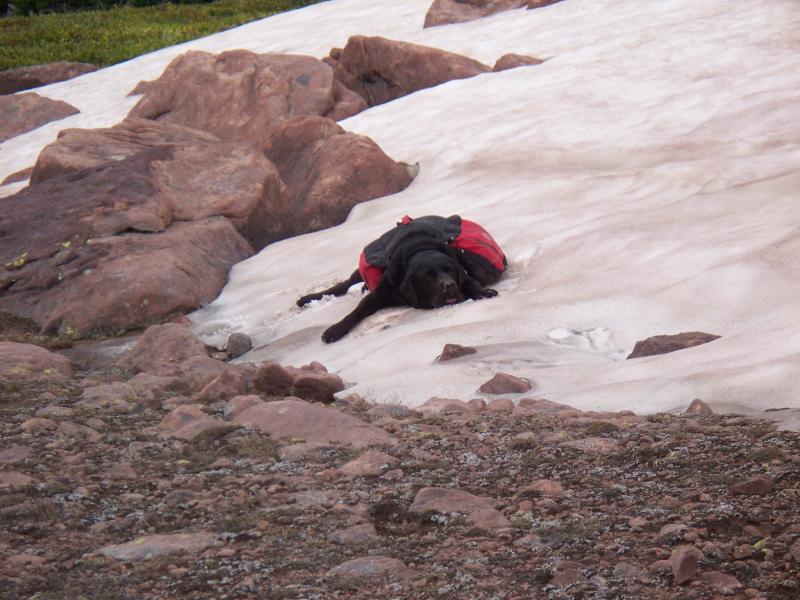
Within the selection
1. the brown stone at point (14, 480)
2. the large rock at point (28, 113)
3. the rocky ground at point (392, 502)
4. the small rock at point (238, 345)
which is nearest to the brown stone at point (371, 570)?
the rocky ground at point (392, 502)

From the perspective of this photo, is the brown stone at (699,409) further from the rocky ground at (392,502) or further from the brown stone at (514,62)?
the brown stone at (514,62)

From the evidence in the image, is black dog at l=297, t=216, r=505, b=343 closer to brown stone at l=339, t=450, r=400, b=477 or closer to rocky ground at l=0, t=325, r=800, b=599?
rocky ground at l=0, t=325, r=800, b=599

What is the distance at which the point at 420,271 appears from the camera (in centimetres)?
652

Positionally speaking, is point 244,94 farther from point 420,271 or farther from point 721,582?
point 721,582

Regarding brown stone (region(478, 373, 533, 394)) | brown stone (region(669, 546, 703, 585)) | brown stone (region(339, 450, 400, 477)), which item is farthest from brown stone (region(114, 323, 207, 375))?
brown stone (region(669, 546, 703, 585))

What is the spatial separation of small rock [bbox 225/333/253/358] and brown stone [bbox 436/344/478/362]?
1.74m

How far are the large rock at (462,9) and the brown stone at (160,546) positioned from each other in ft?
45.8

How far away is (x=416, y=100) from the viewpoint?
1242cm

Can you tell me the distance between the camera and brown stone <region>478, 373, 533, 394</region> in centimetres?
478

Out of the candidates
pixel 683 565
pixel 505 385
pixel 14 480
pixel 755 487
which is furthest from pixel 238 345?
pixel 683 565

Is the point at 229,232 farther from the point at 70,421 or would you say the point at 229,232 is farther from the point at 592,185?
the point at 70,421

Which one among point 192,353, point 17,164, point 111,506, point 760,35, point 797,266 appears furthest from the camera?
point 17,164

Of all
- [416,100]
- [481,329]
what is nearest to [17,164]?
[416,100]

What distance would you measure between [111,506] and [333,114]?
10033 mm
